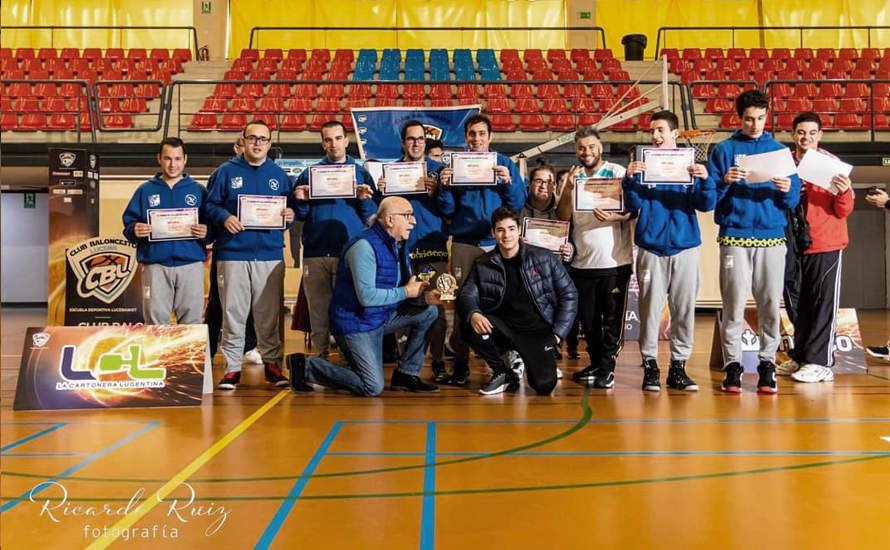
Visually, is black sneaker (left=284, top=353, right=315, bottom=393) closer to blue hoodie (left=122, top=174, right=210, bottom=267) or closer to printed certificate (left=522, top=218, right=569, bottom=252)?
blue hoodie (left=122, top=174, right=210, bottom=267)

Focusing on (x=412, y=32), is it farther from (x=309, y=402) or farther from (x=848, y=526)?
(x=848, y=526)

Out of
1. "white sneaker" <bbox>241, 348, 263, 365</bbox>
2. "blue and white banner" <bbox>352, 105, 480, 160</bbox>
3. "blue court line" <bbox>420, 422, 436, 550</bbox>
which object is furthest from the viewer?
"blue and white banner" <bbox>352, 105, 480, 160</bbox>

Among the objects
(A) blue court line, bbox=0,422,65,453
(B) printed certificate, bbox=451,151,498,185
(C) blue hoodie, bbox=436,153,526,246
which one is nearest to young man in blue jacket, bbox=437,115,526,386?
(C) blue hoodie, bbox=436,153,526,246

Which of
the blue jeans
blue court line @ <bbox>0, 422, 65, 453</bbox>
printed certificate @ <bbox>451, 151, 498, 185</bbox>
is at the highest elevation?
printed certificate @ <bbox>451, 151, 498, 185</bbox>

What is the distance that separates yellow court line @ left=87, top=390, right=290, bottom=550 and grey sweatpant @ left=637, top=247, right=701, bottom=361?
2.51 m

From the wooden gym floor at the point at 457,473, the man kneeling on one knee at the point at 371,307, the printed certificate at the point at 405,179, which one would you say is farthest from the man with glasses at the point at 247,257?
the printed certificate at the point at 405,179

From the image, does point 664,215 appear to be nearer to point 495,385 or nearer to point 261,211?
point 495,385

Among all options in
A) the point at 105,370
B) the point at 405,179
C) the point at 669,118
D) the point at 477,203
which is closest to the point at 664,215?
the point at 669,118

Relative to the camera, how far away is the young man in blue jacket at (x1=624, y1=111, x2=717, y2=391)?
5.00 meters

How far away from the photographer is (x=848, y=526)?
2.41 m

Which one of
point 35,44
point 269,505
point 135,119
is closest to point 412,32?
point 135,119

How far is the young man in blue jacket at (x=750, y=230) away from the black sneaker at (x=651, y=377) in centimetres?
44

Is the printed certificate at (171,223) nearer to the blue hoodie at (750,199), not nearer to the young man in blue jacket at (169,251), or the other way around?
the young man in blue jacket at (169,251)

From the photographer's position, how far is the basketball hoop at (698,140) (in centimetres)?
955
